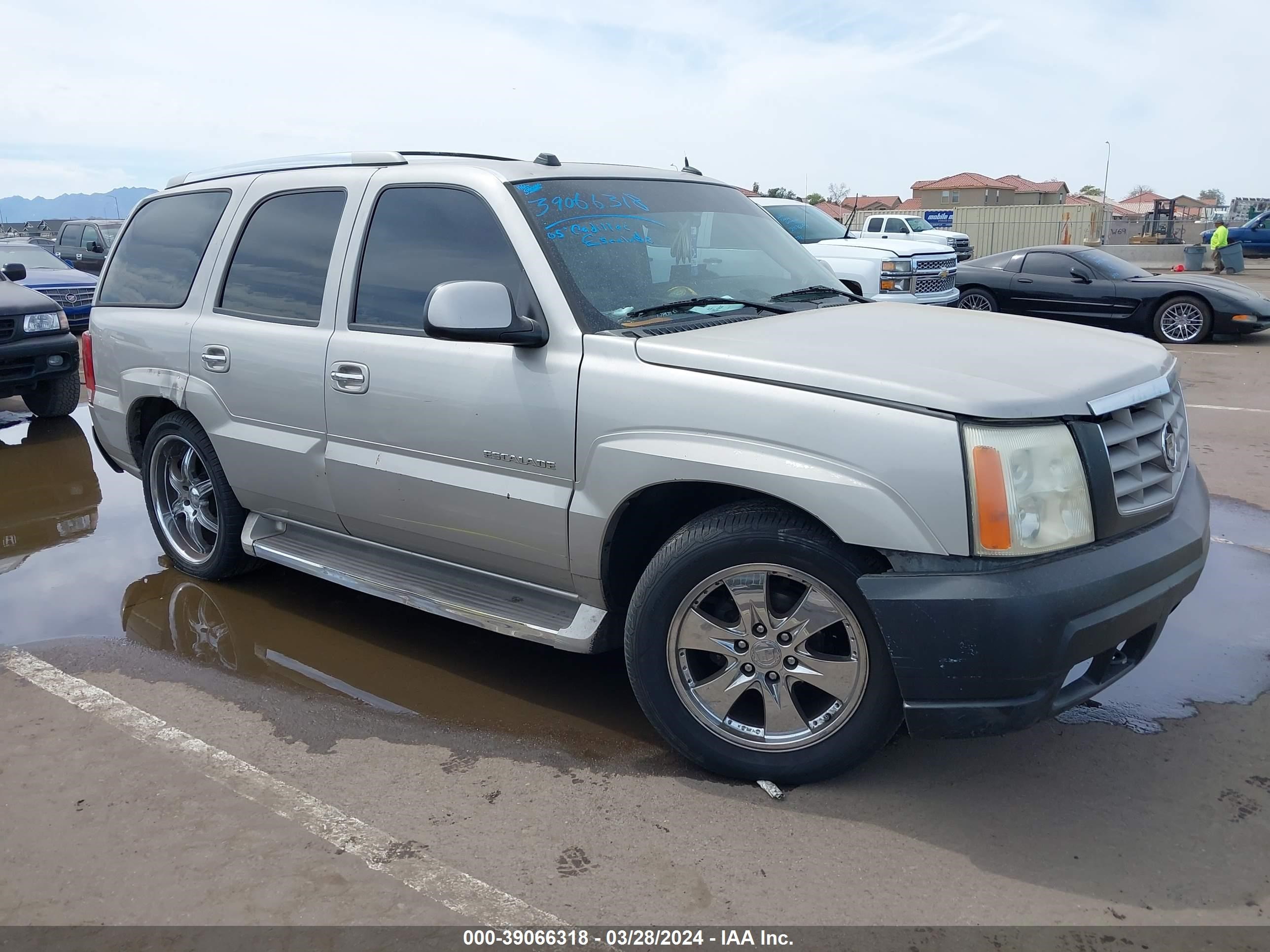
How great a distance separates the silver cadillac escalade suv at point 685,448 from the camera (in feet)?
9.20

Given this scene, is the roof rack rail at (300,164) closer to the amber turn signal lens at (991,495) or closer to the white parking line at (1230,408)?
the amber turn signal lens at (991,495)

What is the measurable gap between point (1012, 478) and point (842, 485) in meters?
0.44

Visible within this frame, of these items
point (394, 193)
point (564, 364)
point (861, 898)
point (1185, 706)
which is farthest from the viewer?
point (394, 193)

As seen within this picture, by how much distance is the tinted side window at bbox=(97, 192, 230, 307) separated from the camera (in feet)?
16.3

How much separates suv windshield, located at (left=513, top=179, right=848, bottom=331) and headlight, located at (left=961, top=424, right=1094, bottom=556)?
1260 millimetres

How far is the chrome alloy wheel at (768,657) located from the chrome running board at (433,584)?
1.41 feet

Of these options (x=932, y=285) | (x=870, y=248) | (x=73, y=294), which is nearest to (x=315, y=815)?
(x=870, y=248)

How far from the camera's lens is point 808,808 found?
10.4 ft

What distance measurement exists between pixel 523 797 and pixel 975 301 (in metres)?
12.7

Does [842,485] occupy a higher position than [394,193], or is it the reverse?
[394,193]

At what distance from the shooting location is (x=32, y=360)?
9250 millimetres

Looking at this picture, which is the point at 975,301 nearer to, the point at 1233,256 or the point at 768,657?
the point at 768,657

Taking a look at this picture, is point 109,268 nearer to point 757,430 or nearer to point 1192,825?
point 757,430
